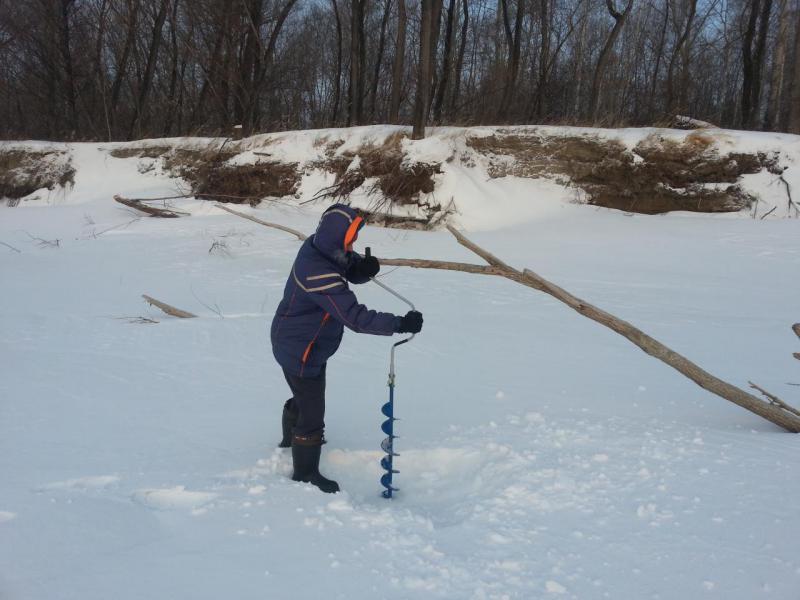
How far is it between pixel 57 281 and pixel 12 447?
6.49 meters

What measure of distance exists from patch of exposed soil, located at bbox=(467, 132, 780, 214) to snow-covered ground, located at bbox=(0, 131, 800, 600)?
521 centimetres

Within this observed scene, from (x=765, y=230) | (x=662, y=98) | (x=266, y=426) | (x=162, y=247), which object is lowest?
(x=266, y=426)

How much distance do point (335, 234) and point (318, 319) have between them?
48cm

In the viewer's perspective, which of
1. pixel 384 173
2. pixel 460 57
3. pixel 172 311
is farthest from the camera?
pixel 460 57

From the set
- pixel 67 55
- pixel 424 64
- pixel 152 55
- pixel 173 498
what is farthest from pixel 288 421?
pixel 67 55

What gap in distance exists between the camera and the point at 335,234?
324 cm

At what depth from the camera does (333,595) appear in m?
2.25

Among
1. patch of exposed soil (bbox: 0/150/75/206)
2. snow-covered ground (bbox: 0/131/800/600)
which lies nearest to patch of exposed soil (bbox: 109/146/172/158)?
patch of exposed soil (bbox: 0/150/75/206)

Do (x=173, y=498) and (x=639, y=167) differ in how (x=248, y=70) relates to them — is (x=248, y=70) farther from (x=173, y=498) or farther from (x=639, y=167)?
(x=173, y=498)

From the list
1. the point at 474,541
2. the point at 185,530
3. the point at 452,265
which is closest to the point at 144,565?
the point at 185,530

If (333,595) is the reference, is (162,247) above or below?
above

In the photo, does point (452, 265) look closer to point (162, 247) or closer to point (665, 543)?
point (665, 543)

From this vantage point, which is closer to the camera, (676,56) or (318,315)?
(318,315)

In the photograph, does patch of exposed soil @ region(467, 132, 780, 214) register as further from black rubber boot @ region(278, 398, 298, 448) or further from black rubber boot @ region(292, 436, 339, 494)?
black rubber boot @ region(292, 436, 339, 494)
